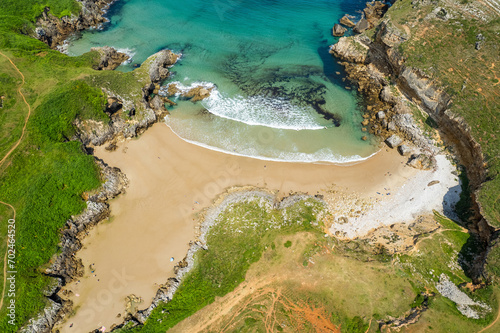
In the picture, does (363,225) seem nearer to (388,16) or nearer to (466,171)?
(466,171)

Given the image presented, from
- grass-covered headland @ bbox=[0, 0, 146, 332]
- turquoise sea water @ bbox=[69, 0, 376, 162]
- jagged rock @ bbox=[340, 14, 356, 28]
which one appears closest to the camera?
grass-covered headland @ bbox=[0, 0, 146, 332]

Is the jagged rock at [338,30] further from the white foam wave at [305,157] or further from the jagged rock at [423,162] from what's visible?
the jagged rock at [423,162]

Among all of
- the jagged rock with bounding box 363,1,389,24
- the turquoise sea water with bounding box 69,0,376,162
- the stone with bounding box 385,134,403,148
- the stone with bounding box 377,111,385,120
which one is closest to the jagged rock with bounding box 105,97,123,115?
the turquoise sea water with bounding box 69,0,376,162

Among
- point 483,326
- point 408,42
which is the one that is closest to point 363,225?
point 483,326

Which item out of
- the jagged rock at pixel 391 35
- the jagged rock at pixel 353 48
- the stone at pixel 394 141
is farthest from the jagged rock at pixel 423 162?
the jagged rock at pixel 353 48

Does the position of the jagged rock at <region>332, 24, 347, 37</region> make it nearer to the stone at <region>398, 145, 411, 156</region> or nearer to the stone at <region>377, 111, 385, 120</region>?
the stone at <region>377, 111, 385, 120</region>

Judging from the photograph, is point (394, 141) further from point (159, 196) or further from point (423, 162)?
point (159, 196)
